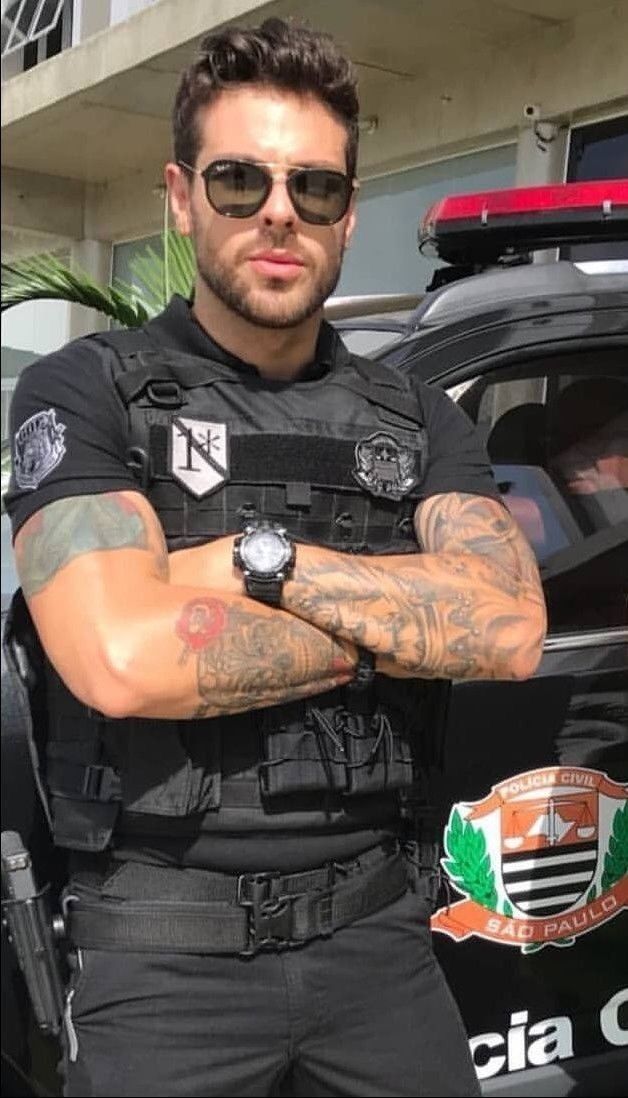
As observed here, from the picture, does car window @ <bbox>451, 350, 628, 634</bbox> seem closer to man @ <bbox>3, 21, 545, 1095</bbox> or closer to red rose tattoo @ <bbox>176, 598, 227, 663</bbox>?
man @ <bbox>3, 21, 545, 1095</bbox>

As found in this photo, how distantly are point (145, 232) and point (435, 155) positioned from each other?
783 millimetres

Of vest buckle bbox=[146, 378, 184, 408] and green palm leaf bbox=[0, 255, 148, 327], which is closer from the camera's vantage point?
vest buckle bbox=[146, 378, 184, 408]

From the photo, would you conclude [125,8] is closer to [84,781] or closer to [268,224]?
[268,224]

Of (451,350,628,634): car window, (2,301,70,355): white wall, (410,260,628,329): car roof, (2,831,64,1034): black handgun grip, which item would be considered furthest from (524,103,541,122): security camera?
(2,831,64,1034): black handgun grip

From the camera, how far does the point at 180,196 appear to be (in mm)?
1607

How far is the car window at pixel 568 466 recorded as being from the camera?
2.13 m

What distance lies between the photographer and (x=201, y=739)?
141 cm

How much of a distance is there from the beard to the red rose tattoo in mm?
356

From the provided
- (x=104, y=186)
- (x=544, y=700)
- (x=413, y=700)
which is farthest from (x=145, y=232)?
(x=413, y=700)

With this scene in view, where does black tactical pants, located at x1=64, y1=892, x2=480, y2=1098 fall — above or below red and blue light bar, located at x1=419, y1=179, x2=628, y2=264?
below

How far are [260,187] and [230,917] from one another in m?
0.83

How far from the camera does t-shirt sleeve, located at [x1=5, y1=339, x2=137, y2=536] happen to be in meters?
1.40

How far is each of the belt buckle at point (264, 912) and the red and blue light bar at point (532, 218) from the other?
4.29 ft

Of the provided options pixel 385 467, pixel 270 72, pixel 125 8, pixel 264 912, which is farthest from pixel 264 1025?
pixel 125 8
